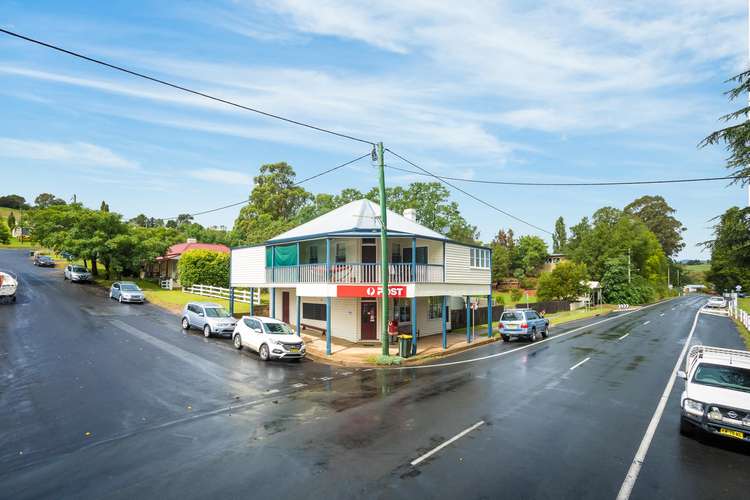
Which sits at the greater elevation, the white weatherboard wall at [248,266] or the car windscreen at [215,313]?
the white weatherboard wall at [248,266]

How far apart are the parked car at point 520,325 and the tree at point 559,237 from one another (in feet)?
286

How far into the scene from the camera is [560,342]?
2577 centimetres

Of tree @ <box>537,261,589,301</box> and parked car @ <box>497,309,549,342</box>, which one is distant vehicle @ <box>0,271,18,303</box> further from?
tree @ <box>537,261,589,301</box>

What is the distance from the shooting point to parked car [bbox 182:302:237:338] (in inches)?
890

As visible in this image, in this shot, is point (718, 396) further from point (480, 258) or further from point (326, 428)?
point (480, 258)

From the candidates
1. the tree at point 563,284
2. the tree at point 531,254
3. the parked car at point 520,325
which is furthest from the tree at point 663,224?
the parked car at point 520,325

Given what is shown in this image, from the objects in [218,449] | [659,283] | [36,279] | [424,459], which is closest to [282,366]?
[218,449]

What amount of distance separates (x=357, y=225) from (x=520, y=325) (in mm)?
11510

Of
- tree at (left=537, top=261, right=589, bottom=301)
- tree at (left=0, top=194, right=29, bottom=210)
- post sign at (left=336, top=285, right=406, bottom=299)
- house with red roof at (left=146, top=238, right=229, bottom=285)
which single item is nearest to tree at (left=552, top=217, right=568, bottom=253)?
tree at (left=537, top=261, right=589, bottom=301)

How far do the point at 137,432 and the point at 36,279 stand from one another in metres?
45.8

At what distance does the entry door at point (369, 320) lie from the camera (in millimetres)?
24391

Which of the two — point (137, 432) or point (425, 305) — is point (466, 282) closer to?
point (425, 305)

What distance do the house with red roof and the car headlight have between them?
45.7 m

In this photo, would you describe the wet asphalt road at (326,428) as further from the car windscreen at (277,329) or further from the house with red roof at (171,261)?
the house with red roof at (171,261)
